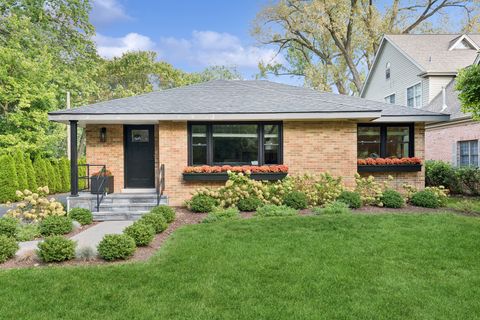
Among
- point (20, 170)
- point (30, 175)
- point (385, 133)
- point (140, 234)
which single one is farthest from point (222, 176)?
point (30, 175)

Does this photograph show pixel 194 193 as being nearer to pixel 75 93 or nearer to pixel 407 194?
pixel 407 194

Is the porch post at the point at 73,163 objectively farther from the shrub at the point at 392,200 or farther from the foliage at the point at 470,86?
the foliage at the point at 470,86

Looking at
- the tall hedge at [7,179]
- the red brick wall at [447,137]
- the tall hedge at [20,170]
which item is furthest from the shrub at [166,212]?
the red brick wall at [447,137]

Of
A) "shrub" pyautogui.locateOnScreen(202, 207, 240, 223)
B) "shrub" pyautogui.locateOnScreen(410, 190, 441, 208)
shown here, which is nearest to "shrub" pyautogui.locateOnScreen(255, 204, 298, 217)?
"shrub" pyautogui.locateOnScreen(202, 207, 240, 223)

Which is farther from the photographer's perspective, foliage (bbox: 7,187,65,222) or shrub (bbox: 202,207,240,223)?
shrub (bbox: 202,207,240,223)

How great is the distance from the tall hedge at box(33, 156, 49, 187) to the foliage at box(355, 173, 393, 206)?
13066 millimetres

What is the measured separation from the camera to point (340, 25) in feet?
84.5

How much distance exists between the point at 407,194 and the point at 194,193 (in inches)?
253

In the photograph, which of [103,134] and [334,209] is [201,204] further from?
[103,134]

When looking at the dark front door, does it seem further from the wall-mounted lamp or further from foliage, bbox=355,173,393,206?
foliage, bbox=355,173,393,206

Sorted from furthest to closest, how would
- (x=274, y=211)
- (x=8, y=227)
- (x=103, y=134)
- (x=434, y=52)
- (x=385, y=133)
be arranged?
(x=434, y=52) → (x=385, y=133) → (x=103, y=134) → (x=274, y=211) → (x=8, y=227)

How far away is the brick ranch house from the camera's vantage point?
1005cm

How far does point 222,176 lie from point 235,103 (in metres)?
2.23

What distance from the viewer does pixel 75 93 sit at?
20.8 metres
